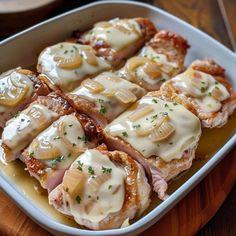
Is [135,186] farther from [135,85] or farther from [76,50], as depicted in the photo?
[76,50]

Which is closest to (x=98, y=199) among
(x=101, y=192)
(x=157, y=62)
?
(x=101, y=192)

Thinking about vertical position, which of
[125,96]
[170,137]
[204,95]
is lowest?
[204,95]

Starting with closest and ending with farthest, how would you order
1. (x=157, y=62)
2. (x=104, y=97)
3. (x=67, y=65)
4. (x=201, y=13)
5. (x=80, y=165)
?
(x=80, y=165)
(x=104, y=97)
(x=67, y=65)
(x=157, y=62)
(x=201, y=13)

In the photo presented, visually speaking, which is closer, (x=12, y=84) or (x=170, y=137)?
(x=170, y=137)

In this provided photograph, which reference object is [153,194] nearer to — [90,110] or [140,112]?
[140,112]

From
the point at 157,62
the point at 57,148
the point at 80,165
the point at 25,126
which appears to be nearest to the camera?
the point at 80,165

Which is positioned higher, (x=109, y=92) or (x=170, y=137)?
(x=109, y=92)

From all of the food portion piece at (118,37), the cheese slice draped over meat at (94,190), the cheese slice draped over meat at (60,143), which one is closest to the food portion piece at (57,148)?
the cheese slice draped over meat at (60,143)
